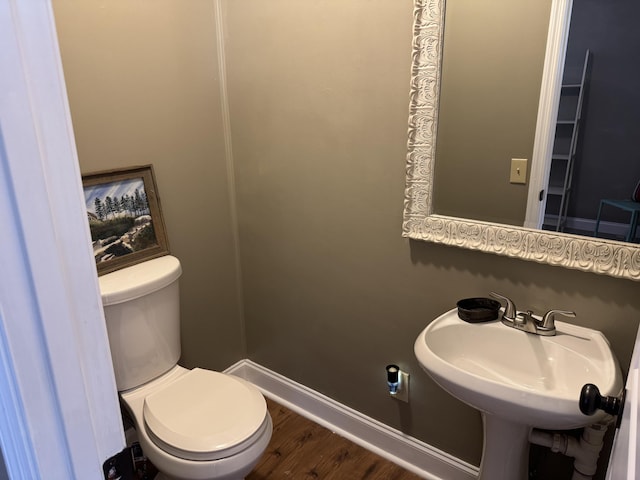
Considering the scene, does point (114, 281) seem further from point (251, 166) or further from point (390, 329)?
point (390, 329)

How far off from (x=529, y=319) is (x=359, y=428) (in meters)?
0.99

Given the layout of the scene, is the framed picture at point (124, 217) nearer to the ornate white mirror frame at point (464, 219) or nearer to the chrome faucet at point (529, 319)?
the ornate white mirror frame at point (464, 219)

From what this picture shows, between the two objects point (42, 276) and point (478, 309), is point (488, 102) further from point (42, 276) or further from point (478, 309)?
point (42, 276)

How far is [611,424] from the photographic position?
1345mm

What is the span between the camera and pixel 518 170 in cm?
147

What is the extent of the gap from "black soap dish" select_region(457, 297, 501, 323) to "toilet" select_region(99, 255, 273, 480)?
2.48ft

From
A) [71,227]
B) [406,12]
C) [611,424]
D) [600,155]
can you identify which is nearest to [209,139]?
[406,12]

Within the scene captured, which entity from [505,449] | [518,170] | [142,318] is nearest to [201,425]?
[142,318]

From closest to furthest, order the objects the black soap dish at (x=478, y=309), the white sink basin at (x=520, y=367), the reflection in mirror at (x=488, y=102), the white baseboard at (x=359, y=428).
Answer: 1. the white sink basin at (x=520, y=367)
2. the reflection in mirror at (x=488, y=102)
3. the black soap dish at (x=478, y=309)
4. the white baseboard at (x=359, y=428)

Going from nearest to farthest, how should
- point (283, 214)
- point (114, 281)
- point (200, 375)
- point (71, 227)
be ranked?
point (71, 227) < point (114, 281) < point (200, 375) < point (283, 214)

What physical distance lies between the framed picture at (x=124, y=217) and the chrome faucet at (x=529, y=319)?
1331 mm

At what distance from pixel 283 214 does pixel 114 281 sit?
755 mm

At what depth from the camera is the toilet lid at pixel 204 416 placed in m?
1.45

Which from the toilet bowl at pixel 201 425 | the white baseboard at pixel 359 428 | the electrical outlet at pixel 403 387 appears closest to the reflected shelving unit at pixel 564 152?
the electrical outlet at pixel 403 387
